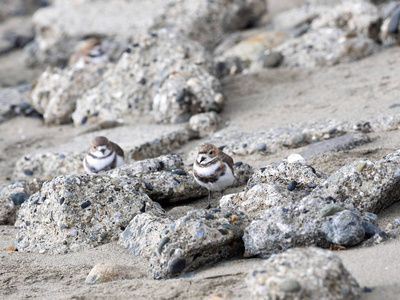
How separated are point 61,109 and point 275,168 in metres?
4.62

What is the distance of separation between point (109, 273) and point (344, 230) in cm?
151

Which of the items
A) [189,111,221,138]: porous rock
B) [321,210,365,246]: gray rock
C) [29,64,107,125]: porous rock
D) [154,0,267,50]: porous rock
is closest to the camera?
[321,210,365,246]: gray rock

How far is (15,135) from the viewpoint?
318 inches

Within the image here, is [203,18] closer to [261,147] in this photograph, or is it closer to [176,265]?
[261,147]

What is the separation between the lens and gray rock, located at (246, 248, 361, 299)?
2.66m

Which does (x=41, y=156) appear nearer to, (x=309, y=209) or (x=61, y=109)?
(x=61, y=109)

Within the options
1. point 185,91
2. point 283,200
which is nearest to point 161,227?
point 283,200

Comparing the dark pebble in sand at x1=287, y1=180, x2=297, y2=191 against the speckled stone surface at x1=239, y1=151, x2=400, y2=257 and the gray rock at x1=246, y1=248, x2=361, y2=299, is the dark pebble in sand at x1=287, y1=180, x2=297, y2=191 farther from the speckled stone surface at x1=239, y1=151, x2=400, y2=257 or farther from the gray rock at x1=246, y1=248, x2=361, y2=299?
the gray rock at x1=246, y1=248, x2=361, y2=299

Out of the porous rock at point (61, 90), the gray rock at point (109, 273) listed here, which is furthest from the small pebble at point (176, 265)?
the porous rock at point (61, 90)

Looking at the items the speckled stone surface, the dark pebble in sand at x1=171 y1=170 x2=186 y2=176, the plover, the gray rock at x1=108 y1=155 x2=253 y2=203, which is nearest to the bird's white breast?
the plover

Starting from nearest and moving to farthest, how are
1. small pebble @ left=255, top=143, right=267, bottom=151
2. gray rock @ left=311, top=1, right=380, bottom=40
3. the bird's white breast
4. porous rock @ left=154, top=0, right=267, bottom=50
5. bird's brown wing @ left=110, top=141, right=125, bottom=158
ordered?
the bird's white breast
bird's brown wing @ left=110, top=141, right=125, bottom=158
small pebble @ left=255, top=143, right=267, bottom=151
gray rock @ left=311, top=1, right=380, bottom=40
porous rock @ left=154, top=0, right=267, bottom=50

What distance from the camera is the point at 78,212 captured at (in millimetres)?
4355

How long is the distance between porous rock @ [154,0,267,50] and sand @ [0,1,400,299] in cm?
230

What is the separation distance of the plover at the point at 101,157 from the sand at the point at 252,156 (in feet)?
3.41
